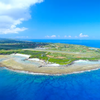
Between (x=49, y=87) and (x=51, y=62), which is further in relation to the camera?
(x=51, y=62)

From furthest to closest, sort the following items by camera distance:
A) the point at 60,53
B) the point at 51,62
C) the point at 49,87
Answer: the point at 60,53
the point at 51,62
the point at 49,87

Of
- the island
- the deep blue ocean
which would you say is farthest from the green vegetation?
the deep blue ocean

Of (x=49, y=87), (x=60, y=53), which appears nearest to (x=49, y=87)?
(x=49, y=87)

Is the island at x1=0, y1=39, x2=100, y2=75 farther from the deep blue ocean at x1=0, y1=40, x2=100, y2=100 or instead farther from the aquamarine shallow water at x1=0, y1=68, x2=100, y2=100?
the aquamarine shallow water at x1=0, y1=68, x2=100, y2=100

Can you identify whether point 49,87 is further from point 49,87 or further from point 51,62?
point 51,62

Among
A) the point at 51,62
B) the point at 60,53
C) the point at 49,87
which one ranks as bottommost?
the point at 49,87

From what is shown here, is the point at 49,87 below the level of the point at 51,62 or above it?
below

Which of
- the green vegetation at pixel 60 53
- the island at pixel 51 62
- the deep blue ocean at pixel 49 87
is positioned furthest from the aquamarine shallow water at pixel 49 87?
the green vegetation at pixel 60 53

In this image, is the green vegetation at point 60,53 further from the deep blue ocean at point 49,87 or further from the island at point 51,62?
the deep blue ocean at point 49,87

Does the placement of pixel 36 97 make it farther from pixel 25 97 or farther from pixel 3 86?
pixel 3 86
